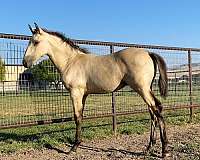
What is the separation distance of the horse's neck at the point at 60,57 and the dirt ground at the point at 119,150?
1547 millimetres

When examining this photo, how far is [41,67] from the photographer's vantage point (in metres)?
8.00

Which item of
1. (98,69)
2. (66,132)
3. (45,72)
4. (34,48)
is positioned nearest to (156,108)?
(98,69)

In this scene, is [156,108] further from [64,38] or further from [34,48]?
[34,48]

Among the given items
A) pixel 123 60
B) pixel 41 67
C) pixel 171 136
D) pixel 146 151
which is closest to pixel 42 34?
pixel 41 67

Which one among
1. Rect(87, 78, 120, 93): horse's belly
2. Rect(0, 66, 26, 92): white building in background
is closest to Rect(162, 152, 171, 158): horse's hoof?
Rect(87, 78, 120, 93): horse's belly

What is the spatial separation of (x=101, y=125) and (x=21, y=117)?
2651mm

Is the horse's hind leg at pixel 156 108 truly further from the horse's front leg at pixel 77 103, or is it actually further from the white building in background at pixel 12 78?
the white building in background at pixel 12 78

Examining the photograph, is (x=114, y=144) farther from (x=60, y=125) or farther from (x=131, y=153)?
(x=60, y=125)

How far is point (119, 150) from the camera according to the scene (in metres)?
6.98

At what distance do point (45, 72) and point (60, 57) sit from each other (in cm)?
77

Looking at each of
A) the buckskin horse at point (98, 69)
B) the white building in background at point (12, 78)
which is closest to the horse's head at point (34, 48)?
the buckskin horse at point (98, 69)

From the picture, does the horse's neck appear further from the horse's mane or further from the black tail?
the black tail

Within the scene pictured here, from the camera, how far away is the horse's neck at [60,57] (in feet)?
24.3

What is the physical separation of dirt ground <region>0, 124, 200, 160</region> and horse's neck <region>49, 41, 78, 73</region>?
1547 millimetres
